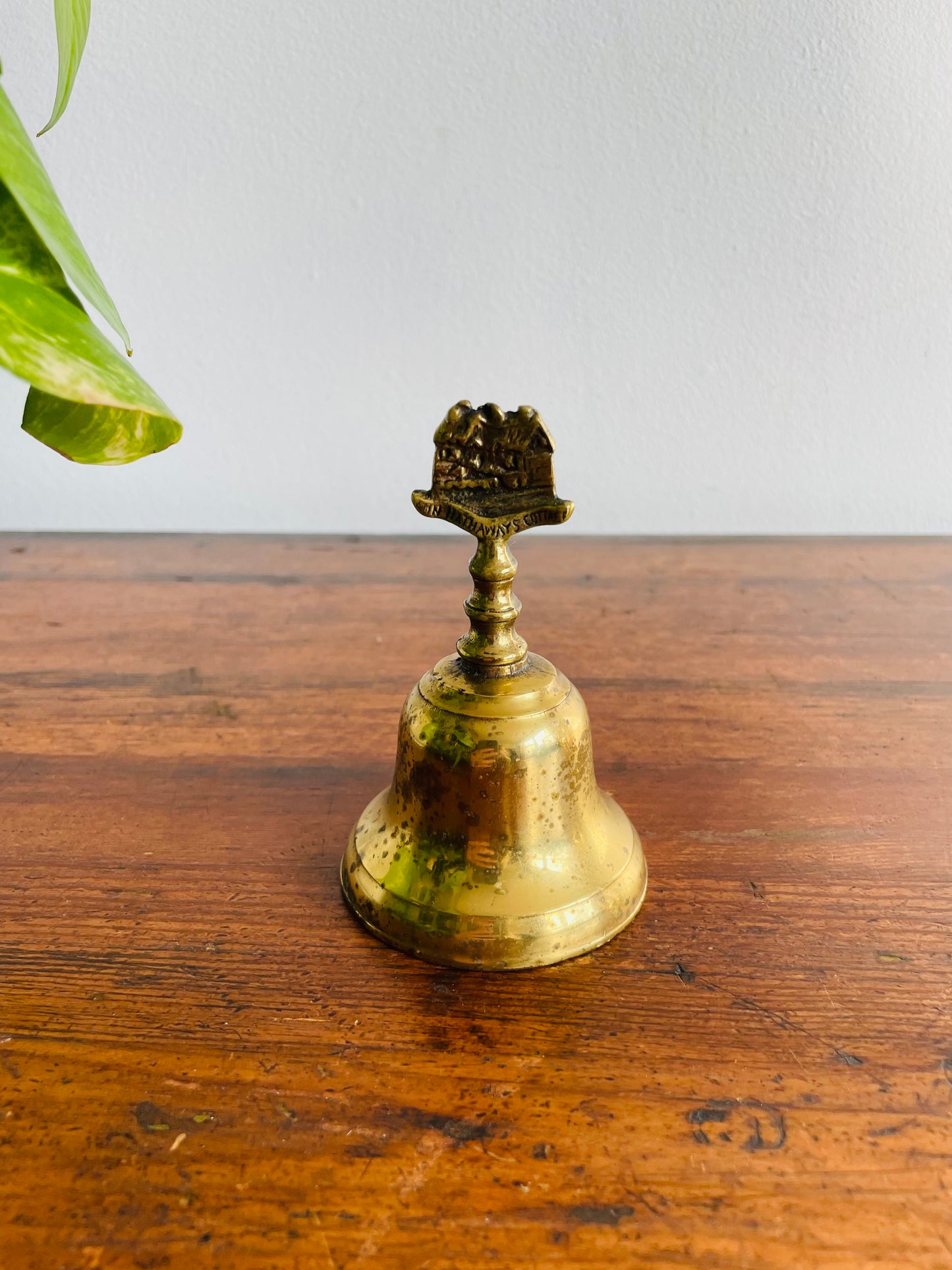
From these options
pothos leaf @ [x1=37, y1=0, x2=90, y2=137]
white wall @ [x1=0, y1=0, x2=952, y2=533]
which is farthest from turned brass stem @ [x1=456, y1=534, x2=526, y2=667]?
white wall @ [x1=0, y1=0, x2=952, y2=533]

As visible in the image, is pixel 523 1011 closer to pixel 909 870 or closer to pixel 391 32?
pixel 909 870

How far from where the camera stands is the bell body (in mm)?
498

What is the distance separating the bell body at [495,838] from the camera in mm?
498

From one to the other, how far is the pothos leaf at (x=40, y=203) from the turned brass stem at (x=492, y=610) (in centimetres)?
21

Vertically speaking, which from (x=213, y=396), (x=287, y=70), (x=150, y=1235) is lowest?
(x=150, y=1235)

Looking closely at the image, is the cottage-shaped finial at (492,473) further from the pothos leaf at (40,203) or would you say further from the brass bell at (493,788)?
the pothos leaf at (40,203)

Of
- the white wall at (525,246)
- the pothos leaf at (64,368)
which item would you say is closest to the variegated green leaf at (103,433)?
the pothos leaf at (64,368)

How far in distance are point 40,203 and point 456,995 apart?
1.23 ft

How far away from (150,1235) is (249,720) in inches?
17.3

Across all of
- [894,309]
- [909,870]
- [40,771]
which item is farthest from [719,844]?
[894,309]

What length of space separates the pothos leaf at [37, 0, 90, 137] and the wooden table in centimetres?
38

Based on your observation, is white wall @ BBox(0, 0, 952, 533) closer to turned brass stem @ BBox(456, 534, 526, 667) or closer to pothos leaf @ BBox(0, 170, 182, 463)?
turned brass stem @ BBox(456, 534, 526, 667)

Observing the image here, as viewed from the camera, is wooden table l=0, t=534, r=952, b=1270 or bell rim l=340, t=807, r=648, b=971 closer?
wooden table l=0, t=534, r=952, b=1270

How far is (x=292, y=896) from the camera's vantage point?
56 centimetres
